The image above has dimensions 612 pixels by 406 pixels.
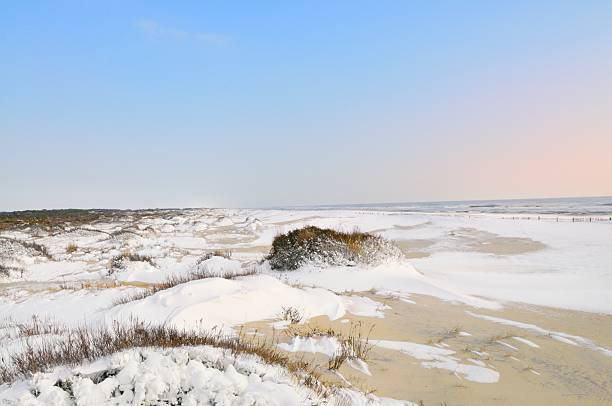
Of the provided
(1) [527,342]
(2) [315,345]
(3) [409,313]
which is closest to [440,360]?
(2) [315,345]

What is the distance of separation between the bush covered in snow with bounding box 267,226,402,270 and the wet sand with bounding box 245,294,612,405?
4584 mm

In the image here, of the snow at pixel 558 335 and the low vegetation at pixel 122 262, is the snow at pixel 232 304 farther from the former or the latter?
the low vegetation at pixel 122 262

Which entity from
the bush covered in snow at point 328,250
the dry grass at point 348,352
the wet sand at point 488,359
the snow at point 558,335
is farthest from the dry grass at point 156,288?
the snow at point 558,335

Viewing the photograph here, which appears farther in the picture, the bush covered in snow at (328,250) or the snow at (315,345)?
the bush covered in snow at (328,250)

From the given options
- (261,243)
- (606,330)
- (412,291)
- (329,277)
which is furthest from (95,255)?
(606,330)

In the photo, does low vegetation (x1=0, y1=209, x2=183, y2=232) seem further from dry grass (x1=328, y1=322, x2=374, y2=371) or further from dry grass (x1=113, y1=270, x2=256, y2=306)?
dry grass (x1=328, y1=322, x2=374, y2=371)

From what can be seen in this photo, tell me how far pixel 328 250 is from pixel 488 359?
8333 mm

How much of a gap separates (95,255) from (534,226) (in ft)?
104

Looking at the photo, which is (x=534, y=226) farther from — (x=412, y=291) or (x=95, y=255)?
(x=95, y=255)

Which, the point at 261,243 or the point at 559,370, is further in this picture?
the point at 261,243

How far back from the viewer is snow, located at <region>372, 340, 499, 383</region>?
5191mm

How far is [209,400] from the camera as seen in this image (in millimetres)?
2844

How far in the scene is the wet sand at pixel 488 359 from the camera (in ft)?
15.3

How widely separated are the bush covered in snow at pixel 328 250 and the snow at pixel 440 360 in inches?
277
